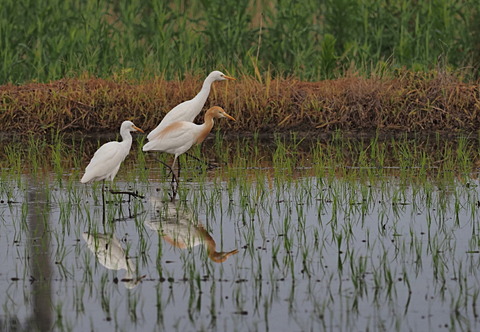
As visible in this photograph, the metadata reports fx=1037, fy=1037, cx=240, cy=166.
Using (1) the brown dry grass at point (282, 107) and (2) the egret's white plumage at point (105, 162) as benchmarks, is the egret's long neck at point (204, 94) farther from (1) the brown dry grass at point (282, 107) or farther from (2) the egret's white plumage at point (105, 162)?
A: (2) the egret's white plumage at point (105, 162)

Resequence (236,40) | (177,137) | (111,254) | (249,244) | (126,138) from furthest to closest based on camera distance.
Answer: (236,40), (177,137), (126,138), (249,244), (111,254)

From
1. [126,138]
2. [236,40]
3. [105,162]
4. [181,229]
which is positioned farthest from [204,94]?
[236,40]

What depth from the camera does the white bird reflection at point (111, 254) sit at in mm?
6461

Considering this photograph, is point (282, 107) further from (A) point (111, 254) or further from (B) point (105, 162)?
(A) point (111, 254)

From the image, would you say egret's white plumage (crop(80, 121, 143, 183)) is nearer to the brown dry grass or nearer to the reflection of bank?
the reflection of bank

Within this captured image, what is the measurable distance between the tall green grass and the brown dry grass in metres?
1.32

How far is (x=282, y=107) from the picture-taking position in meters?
13.3

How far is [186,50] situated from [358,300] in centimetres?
1003

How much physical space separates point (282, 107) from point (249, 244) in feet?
20.1

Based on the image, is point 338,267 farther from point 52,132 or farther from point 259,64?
point 259,64

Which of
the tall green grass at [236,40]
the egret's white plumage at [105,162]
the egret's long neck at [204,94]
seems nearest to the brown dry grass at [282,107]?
the tall green grass at [236,40]

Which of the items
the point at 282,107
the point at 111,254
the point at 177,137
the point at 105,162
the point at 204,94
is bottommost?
the point at 111,254

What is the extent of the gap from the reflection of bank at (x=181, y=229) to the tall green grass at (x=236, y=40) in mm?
6145

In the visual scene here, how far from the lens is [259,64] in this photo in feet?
50.4
